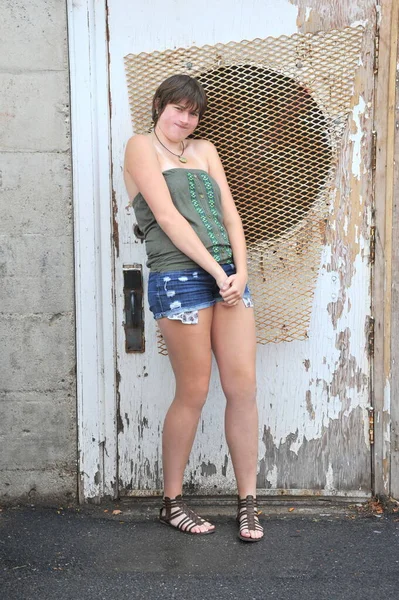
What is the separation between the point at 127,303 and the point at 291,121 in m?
1.12

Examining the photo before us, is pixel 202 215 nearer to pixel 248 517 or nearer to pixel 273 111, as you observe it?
pixel 273 111

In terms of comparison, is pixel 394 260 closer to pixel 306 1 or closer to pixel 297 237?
pixel 297 237

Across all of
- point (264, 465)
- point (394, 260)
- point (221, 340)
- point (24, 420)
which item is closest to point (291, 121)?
point (394, 260)

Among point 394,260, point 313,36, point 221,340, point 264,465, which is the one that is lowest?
point 264,465

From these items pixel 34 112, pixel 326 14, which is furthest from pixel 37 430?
pixel 326 14

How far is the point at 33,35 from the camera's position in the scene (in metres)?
3.53

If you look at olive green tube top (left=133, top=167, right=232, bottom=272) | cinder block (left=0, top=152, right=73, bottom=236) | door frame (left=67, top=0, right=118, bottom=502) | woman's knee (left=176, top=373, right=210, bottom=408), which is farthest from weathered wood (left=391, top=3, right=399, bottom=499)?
cinder block (left=0, top=152, right=73, bottom=236)

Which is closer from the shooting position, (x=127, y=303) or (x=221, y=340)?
(x=221, y=340)

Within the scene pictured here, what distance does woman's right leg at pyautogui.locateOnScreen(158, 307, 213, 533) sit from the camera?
3.22 m

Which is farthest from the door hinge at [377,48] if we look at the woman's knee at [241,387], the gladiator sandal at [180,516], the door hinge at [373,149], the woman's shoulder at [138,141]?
the gladiator sandal at [180,516]

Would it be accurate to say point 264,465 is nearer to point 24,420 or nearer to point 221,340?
point 221,340

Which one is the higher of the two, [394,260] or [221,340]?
[394,260]

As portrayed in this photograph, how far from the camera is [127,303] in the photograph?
3.65 meters

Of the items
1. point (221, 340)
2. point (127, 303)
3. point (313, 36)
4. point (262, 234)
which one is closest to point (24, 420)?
point (127, 303)
